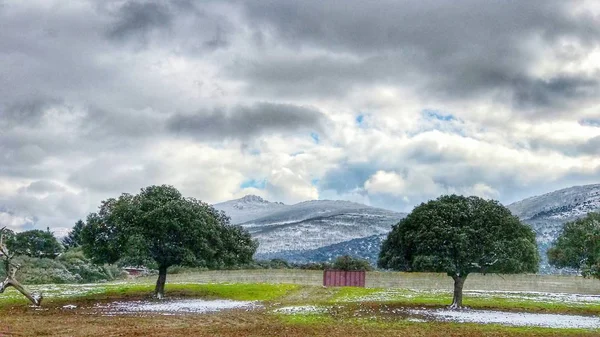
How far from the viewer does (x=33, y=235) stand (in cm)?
12169

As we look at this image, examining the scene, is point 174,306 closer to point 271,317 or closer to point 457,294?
point 271,317

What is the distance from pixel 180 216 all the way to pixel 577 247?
51.8 meters

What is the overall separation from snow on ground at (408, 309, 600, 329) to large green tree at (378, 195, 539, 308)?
3521mm

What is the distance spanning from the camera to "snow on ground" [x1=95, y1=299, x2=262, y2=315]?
145 feet

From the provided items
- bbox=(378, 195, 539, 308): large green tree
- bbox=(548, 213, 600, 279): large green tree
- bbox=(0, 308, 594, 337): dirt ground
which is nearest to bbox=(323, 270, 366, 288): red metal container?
bbox=(548, 213, 600, 279): large green tree

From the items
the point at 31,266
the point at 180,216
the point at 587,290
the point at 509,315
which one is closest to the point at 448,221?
the point at 509,315

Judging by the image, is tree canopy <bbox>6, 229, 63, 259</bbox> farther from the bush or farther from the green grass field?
the green grass field

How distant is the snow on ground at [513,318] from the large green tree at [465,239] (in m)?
3.52

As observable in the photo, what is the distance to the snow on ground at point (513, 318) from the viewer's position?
37938 mm

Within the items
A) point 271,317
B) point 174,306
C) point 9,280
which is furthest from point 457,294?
point 9,280

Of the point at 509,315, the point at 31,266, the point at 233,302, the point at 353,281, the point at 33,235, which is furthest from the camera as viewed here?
the point at 33,235

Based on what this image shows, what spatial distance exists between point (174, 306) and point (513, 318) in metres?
25.6

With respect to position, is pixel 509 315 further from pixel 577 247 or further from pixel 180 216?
pixel 577 247

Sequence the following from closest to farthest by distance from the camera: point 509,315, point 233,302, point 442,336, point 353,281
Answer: point 442,336 → point 509,315 → point 233,302 → point 353,281
